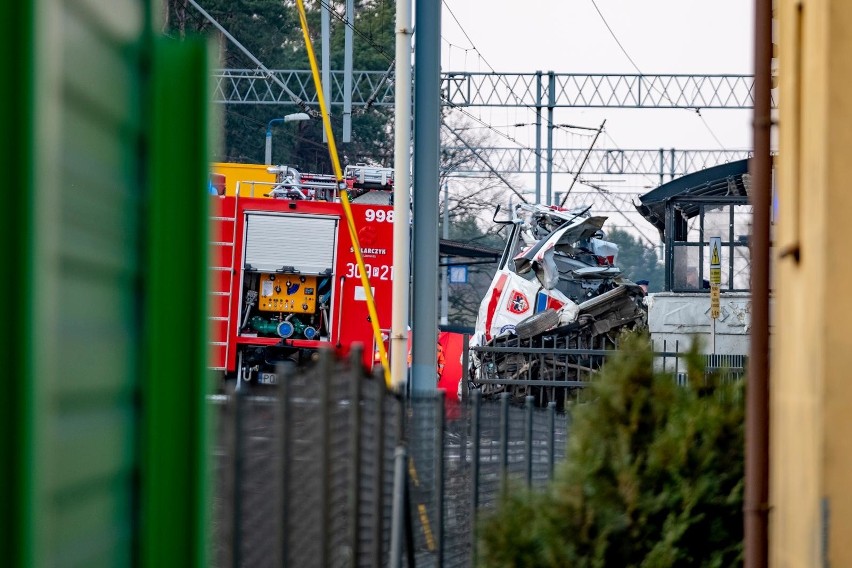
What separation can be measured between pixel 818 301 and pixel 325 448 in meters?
1.83

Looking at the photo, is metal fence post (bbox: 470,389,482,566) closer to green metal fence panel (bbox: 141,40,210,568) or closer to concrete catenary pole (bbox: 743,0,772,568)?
concrete catenary pole (bbox: 743,0,772,568)

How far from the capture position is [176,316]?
165 centimetres

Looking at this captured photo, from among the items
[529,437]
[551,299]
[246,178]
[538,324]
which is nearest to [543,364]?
[538,324]

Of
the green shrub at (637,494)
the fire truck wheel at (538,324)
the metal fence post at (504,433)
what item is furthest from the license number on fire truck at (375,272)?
the green shrub at (637,494)

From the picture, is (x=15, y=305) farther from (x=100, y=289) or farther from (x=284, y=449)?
(x=284, y=449)

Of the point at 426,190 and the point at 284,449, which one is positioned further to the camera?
the point at 426,190

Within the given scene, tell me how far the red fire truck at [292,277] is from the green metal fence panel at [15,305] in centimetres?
1896

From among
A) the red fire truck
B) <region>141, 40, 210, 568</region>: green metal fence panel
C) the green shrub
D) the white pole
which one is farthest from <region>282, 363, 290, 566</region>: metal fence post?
the red fire truck

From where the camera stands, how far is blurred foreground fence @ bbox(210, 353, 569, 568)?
399cm

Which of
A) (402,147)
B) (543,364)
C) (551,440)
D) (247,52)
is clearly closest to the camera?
(551,440)

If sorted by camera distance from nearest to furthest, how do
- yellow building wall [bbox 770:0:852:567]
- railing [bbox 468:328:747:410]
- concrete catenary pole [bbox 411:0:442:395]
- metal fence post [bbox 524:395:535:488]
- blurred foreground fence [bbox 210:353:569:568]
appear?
1. yellow building wall [bbox 770:0:852:567]
2. blurred foreground fence [bbox 210:353:569:568]
3. metal fence post [bbox 524:395:535:488]
4. concrete catenary pole [bbox 411:0:442:395]
5. railing [bbox 468:328:747:410]

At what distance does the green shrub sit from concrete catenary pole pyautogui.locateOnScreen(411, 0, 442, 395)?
3220 millimetres

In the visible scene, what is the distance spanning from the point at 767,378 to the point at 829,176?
4.08 feet

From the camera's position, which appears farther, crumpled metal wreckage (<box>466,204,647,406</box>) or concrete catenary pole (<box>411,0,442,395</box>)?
crumpled metal wreckage (<box>466,204,647,406</box>)
